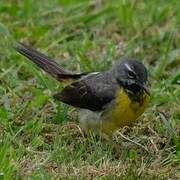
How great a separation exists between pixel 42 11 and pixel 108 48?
1.64 meters

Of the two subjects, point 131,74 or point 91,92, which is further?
point 91,92

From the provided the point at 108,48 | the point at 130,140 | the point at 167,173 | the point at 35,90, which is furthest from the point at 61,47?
the point at 167,173

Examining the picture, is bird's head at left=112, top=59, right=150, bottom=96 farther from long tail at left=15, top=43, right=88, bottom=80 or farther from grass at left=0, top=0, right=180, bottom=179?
long tail at left=15, top=43, right=88, bottom=80

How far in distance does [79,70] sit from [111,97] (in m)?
1.60

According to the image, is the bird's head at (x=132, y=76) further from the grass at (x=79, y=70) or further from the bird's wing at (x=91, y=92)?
the grass at (x=79, y=70)

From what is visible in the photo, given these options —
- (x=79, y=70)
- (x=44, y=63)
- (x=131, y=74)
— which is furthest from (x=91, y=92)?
(x=79, y=70)

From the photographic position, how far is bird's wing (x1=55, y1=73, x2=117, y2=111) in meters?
8.02

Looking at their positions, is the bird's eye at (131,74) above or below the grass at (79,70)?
above

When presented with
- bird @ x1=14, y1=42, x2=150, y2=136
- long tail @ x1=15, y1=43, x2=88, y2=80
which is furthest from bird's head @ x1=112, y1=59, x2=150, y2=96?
long tail @ x1=15, y1=43, x2=88, y2=80

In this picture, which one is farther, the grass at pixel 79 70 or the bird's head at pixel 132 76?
the bird's head at pixel 132 76

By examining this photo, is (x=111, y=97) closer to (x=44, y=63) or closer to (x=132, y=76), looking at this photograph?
(x=132, y=76)

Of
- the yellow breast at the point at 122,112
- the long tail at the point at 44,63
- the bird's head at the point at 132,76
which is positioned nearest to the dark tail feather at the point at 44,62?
the long tail at the point at 44,63

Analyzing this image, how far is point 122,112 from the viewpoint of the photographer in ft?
25.8

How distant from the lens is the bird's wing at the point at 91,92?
26.3 feet
